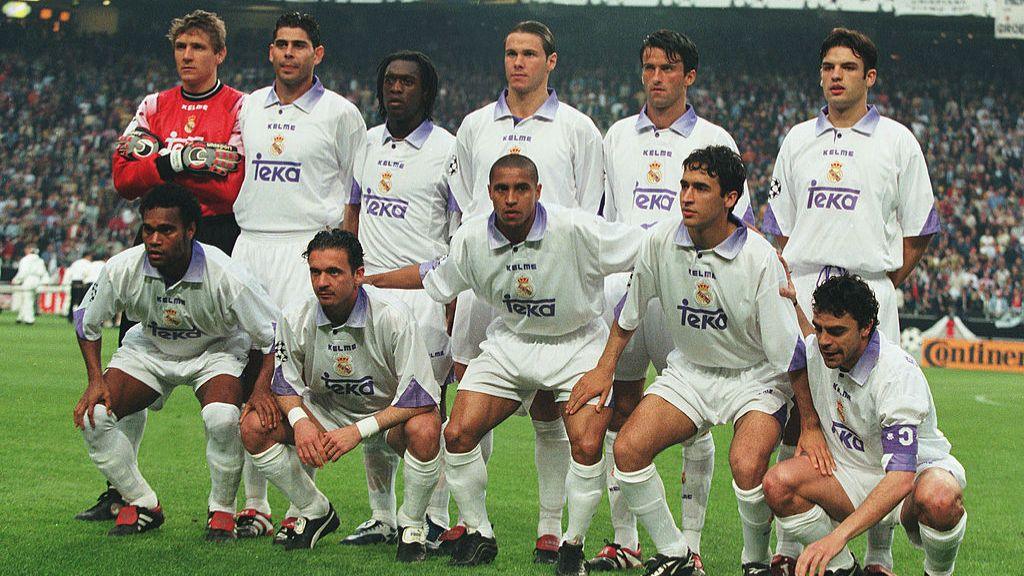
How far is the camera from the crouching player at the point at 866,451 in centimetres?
425

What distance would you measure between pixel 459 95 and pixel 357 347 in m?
26.4

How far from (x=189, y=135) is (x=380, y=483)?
6.81ft

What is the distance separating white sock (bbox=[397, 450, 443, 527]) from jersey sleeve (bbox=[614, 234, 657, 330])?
1082mm

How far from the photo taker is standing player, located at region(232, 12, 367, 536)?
19.4 ft

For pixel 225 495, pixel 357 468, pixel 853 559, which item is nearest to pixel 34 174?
pixel 357 468

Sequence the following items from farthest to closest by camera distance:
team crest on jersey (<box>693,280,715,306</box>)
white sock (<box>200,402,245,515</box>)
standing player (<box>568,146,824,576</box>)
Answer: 1. white sock (<box>200,402,245,515</box>)
2. team crest on jersey (<box>693,280,715,306</box>)
3. standing player (<box>568,146,824,576</box>)

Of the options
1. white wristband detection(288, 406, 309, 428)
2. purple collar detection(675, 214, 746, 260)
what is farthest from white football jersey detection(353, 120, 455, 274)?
purple collar detection(675, 214, 746, 260)

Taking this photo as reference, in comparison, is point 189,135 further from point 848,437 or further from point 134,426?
point 848,437

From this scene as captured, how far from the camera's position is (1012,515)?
6863mm

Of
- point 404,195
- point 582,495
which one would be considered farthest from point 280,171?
point 582,495

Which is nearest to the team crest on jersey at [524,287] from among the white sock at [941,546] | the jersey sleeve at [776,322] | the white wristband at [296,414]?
the jersey sleeve at [776,322]

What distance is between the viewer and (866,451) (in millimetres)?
4535

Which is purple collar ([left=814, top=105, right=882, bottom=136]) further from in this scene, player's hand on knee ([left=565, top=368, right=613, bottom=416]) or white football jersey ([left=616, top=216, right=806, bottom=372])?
player's hand on knee ([left=565, top=368, right=613, bottom=416])

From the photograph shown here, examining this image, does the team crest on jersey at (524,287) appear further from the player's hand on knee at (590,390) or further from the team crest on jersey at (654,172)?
the team crest on jersey at (654,172)
